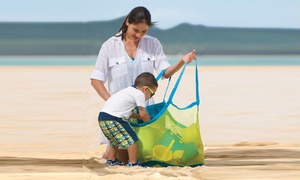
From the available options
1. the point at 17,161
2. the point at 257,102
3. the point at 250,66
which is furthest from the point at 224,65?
the point at 17,161

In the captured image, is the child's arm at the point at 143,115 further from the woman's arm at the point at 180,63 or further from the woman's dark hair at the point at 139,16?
the woman's dark hair at the point at 139,16

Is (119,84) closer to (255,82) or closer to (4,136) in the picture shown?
(4,136)

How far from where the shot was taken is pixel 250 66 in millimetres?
17562

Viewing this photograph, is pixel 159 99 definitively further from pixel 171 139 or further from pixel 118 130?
pixel 118 130

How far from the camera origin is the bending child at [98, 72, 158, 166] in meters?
4.71

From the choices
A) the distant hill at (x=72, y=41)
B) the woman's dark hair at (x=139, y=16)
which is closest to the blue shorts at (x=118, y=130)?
the woman's dark hair at (x=139, y=16)

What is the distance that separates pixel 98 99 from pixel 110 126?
0.56 meters

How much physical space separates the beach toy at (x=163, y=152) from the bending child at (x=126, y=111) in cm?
15

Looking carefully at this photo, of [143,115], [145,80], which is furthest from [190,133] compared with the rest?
[145,80]

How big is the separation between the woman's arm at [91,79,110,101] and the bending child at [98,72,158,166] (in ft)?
0.53

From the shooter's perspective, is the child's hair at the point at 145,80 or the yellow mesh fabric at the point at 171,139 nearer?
the child's hair at the point at 145,80

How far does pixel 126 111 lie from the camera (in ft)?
15.5

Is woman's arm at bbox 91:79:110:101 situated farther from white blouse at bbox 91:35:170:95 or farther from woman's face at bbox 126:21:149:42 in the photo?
woman's face at bbox 126:21:149:42

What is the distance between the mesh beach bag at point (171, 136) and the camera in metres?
4.84
